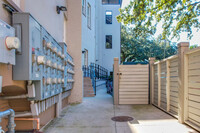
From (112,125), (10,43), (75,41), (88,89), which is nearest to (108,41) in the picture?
(88,89)

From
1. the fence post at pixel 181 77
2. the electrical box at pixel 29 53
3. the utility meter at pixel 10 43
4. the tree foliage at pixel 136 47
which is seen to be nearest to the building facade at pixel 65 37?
the electrical box at pixel 29 53

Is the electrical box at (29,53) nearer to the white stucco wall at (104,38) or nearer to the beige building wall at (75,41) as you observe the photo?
the beige building wall at (75,41)

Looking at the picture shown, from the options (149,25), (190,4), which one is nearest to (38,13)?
(149,25)

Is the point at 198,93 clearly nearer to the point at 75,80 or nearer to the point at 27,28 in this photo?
the point at 27,28

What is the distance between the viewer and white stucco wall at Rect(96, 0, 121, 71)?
15.5 m

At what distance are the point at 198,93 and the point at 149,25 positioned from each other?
4770 mm

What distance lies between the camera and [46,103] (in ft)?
11.2

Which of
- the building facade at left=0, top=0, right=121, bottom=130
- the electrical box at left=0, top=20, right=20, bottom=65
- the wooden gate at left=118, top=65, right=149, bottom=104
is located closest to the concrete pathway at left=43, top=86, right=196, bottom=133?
the building facade at left=0, top=0, right=121, bottom=130

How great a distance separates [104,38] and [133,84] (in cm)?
961

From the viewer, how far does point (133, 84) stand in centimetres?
689

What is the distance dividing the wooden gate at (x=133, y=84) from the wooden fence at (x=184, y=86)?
4.37 feet

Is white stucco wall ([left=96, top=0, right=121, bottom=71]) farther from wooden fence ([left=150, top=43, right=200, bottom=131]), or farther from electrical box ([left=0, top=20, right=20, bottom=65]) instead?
electrical box ([left=0, top=20, right=20, bottom=65])

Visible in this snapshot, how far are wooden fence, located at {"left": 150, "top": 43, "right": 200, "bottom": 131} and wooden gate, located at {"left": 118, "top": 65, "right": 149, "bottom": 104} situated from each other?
4.37 feet

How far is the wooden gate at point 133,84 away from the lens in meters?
6.86
